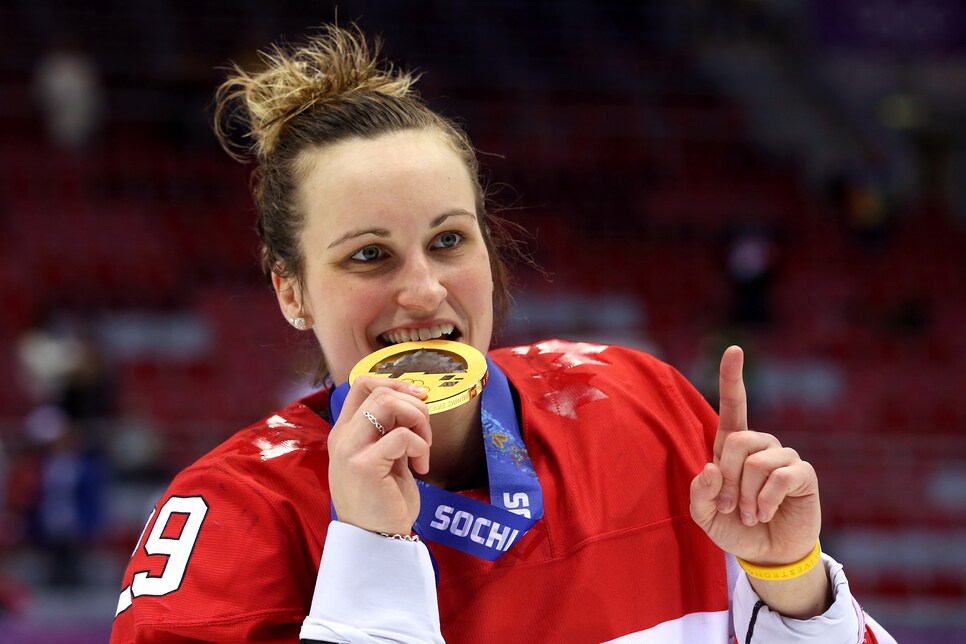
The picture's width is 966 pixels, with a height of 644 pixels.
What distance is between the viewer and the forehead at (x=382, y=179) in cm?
190

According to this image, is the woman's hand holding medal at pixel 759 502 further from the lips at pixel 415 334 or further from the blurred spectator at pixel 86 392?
the blurred spectator at pixel 86 392

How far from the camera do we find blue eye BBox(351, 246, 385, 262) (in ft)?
6.30

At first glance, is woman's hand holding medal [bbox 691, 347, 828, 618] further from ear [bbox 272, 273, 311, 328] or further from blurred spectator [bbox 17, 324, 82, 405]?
blurred spectator [bbox 17, 324, 82, 405]

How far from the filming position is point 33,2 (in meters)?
12.2

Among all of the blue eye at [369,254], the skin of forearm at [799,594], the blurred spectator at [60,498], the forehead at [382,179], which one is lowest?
the blurred spectator at [60,498]

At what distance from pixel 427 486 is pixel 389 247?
0.37 meters

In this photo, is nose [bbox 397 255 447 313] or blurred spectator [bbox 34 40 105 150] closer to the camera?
nose [bbox 397 255 447 313]

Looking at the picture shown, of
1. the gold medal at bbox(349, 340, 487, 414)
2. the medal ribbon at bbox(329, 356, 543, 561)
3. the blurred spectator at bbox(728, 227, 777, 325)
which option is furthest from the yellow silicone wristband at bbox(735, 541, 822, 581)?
the blurred spectator at bbox(728, 227, 777, 325)

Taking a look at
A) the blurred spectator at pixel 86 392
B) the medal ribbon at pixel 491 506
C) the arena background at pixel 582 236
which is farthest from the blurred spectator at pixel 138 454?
the medal ribbon at pixel 491 506

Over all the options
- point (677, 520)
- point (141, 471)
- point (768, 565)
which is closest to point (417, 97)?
point (677, 520)

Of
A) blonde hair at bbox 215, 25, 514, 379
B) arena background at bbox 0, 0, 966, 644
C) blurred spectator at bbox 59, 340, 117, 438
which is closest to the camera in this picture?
blonde hair at bbox 215, 25, 514, 379

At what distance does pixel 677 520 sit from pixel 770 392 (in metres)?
8.42

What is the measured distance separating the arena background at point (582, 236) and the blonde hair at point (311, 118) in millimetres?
4747

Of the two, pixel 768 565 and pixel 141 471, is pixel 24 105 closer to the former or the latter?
pixel 141 471
